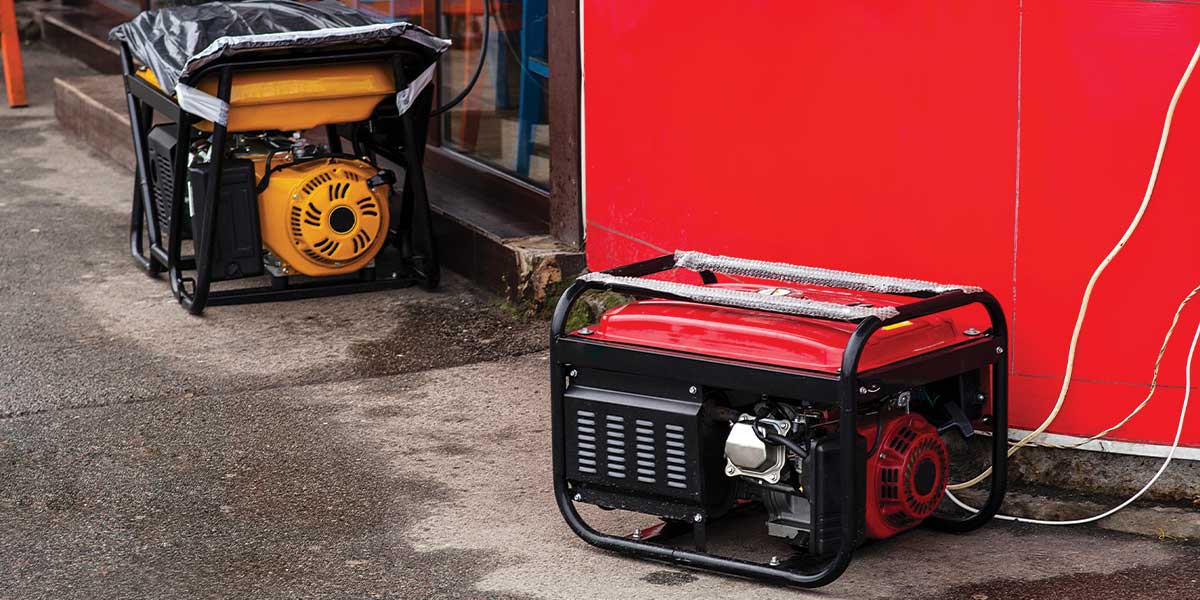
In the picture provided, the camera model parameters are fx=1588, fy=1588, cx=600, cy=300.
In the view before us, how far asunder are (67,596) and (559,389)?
1254mm

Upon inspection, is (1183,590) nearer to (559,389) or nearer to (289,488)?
(559,389)

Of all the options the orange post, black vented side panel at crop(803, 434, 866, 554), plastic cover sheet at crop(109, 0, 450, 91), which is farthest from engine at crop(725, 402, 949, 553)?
the orange post

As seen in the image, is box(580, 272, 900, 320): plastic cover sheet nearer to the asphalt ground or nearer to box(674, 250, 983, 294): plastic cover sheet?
box(674, 250, 983, 294): plastic cover sheet

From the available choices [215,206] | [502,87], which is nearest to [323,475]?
[215,206]

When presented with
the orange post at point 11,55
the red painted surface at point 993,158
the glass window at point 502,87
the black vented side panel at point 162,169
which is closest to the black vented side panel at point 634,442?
the red painted surface at point 993,158

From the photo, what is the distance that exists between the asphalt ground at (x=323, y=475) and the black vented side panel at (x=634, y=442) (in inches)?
9.3

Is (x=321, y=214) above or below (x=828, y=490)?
above

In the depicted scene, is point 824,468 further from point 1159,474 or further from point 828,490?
point 1159,474

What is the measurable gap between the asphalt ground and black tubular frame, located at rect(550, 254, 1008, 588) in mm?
68

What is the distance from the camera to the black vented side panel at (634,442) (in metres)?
3.64

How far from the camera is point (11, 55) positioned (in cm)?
1066

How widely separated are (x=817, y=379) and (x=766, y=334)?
8.1 inches

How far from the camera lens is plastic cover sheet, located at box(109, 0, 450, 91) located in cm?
557

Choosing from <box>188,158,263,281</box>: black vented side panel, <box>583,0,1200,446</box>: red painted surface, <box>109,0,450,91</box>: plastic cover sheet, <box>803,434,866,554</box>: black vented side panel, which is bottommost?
<box>803,434,866,554</box>: black vented side panel
